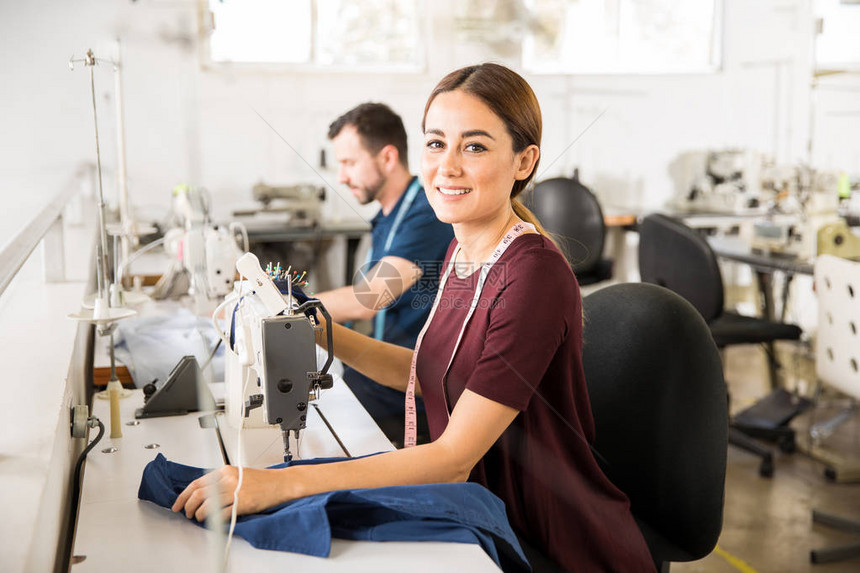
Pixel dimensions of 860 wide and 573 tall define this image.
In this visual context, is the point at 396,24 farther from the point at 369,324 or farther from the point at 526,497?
the point at 526,497

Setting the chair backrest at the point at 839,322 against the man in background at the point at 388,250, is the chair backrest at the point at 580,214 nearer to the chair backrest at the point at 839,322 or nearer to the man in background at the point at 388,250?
the chair backrest at the point at 839,322

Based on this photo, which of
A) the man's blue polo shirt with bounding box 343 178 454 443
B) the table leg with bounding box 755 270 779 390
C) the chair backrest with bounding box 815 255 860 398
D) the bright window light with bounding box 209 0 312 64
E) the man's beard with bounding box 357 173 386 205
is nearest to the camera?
the man's blue polo shirt with bounding box 343 178 454 443

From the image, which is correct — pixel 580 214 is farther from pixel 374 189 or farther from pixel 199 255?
pixel 199 255

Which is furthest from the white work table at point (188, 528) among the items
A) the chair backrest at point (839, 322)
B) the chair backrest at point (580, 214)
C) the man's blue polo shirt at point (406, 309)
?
the chair backrest at point (580, 214)

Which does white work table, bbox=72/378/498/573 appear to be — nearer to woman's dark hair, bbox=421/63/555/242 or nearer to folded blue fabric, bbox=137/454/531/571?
folded blue fabric, bbox=137/454/531/571

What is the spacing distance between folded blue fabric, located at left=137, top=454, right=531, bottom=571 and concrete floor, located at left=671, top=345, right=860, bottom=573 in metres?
1.34

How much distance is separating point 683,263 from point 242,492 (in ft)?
7.02

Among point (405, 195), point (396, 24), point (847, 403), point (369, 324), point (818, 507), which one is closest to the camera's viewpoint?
point (369, 324)

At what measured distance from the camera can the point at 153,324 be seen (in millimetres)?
1857

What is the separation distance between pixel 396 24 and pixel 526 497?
322 centimetres

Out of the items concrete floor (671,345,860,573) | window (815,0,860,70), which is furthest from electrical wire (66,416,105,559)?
window (815,0,860,70)

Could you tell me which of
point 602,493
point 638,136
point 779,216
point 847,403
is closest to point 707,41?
point 638,136
